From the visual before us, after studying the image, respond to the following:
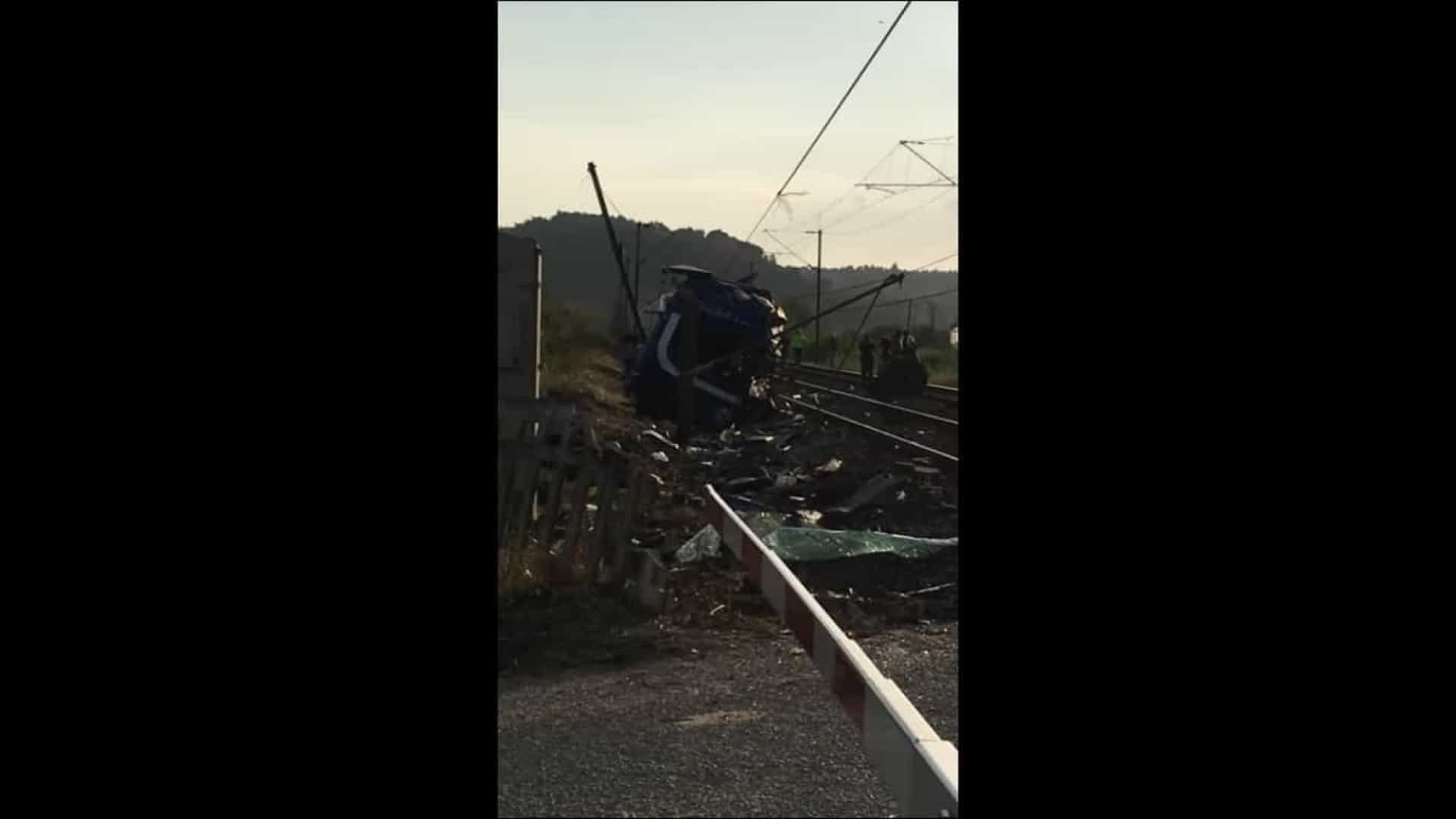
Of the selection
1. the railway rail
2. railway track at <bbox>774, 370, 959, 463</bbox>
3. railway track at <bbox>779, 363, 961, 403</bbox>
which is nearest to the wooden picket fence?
the railway rail

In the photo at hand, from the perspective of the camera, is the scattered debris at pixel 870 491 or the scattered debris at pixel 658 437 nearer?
the scattered debris at pixel 870 491

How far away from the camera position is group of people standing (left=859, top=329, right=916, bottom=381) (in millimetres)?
18234

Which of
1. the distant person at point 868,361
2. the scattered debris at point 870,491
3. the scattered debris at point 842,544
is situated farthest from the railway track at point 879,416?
the scattered debris at point 842,544

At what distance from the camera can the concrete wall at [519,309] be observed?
25.4 ft

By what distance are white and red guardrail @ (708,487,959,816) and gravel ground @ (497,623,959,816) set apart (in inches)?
20.9

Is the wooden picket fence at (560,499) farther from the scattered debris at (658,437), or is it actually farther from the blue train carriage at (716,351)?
the blue train carriage at (716,351)

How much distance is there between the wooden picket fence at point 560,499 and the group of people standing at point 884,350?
412 inches

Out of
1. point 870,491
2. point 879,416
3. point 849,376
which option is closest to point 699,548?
point 870,491

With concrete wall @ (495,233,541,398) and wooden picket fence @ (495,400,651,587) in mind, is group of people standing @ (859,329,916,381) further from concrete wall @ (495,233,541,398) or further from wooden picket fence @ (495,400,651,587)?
wooden picket fence @ (495,400,651,587)
